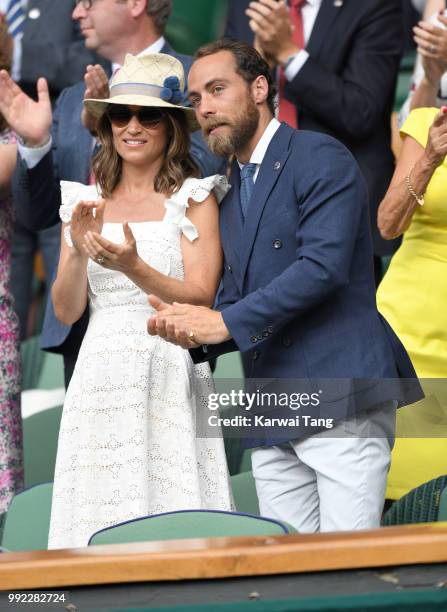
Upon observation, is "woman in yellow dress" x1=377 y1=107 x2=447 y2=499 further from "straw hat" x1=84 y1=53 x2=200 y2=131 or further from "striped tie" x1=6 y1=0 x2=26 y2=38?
"striped tie" x1=6 y1=0 x2=26 y2=38

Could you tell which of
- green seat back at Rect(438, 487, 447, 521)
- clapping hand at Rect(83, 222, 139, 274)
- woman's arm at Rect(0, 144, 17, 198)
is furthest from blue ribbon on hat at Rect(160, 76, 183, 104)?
green seat back at Rect(438, 487, 447, 521)

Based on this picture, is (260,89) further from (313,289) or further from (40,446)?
(40,446)

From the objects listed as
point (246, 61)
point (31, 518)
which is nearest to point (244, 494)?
point (31, 518)

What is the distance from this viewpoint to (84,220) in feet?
12.9

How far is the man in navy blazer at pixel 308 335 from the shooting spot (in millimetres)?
3652

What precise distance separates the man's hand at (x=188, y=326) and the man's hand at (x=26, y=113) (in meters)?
1.23

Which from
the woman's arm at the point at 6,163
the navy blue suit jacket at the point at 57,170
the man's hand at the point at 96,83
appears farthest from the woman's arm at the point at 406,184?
the woman's arm at the point at 6,163

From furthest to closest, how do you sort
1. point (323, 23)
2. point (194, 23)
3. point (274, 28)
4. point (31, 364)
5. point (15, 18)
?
point (194, 23)
point (31, 364)
point (15, 18)
point (323, 23)
point (274, 28)

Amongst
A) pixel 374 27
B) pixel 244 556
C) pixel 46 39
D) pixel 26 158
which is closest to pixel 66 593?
pixel 244 556

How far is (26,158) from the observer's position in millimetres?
4688

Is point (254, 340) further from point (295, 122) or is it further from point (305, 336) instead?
point (295, 122)

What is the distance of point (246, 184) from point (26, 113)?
1090 mm

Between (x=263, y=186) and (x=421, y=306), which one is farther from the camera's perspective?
(x=421, y=306)

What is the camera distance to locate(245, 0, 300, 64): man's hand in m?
5.29
